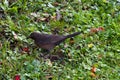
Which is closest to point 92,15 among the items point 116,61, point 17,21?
point 116,61

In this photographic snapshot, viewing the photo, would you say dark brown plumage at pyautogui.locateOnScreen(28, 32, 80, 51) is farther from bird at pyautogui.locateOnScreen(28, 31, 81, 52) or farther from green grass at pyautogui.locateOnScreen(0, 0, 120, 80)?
green grass at pyautogui.locateOnScreen(0, 0, 120, 80)

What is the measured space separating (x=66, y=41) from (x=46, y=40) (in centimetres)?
54

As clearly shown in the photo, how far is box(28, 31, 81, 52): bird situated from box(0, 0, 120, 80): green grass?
0.14m

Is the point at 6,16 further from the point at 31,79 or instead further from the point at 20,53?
the point at 31,79

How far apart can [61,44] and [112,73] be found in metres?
0.80

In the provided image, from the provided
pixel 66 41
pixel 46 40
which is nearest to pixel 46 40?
pixel 46 40

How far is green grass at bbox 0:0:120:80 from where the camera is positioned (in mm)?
4730

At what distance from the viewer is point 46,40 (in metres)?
4.81

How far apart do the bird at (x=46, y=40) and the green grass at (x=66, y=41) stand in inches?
5.6

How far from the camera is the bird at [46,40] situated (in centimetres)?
477

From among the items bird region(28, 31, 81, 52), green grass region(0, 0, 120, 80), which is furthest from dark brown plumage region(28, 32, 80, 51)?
green grass region(0, 0, 120, 80)

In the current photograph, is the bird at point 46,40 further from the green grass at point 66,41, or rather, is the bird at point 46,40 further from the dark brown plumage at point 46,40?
the green grass at point 66,41

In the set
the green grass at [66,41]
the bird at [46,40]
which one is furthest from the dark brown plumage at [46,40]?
the green grass at [66,41]

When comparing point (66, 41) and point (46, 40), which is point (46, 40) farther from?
point (66, 41)
